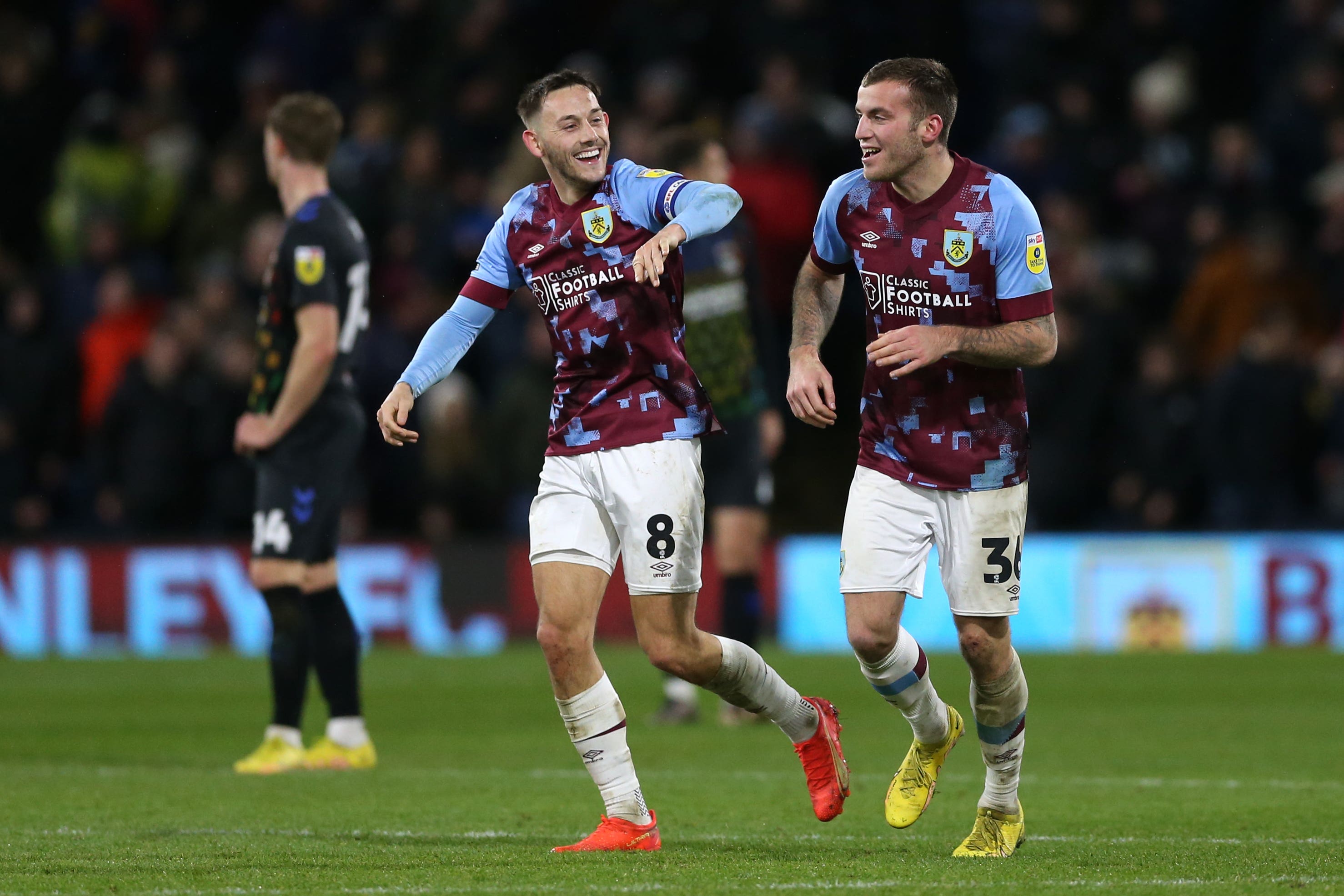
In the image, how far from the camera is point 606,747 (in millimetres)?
5910

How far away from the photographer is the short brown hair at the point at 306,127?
27.4 ft

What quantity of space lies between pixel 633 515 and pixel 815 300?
88 cm

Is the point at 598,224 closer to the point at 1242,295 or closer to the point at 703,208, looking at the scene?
the point at 703,208

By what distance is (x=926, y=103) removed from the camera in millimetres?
5805

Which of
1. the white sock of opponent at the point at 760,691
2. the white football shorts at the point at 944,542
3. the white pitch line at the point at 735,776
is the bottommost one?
the white pitch line at the point at 735,776

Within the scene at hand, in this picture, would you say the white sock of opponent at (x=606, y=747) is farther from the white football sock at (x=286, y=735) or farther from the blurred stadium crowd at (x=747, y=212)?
the blurred stadium crowd at (x=747, y=212)

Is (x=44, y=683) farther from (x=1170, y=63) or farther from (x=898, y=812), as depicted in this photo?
(x=1170, y=63)

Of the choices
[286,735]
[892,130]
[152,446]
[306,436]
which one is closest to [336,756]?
[286,735]

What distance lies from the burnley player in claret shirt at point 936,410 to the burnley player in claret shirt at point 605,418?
1.33 feet

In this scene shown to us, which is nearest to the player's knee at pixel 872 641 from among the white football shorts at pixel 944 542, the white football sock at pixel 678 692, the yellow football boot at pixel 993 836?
the white football shorts at pixel 944 542

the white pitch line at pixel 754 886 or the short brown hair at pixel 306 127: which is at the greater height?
the short brown hair at pixel 306 127

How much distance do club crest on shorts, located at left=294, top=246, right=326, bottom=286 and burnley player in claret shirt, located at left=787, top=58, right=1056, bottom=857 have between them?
9.36 feet

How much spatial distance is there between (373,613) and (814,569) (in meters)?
3.30

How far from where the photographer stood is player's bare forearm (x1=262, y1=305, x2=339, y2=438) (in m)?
8.15
